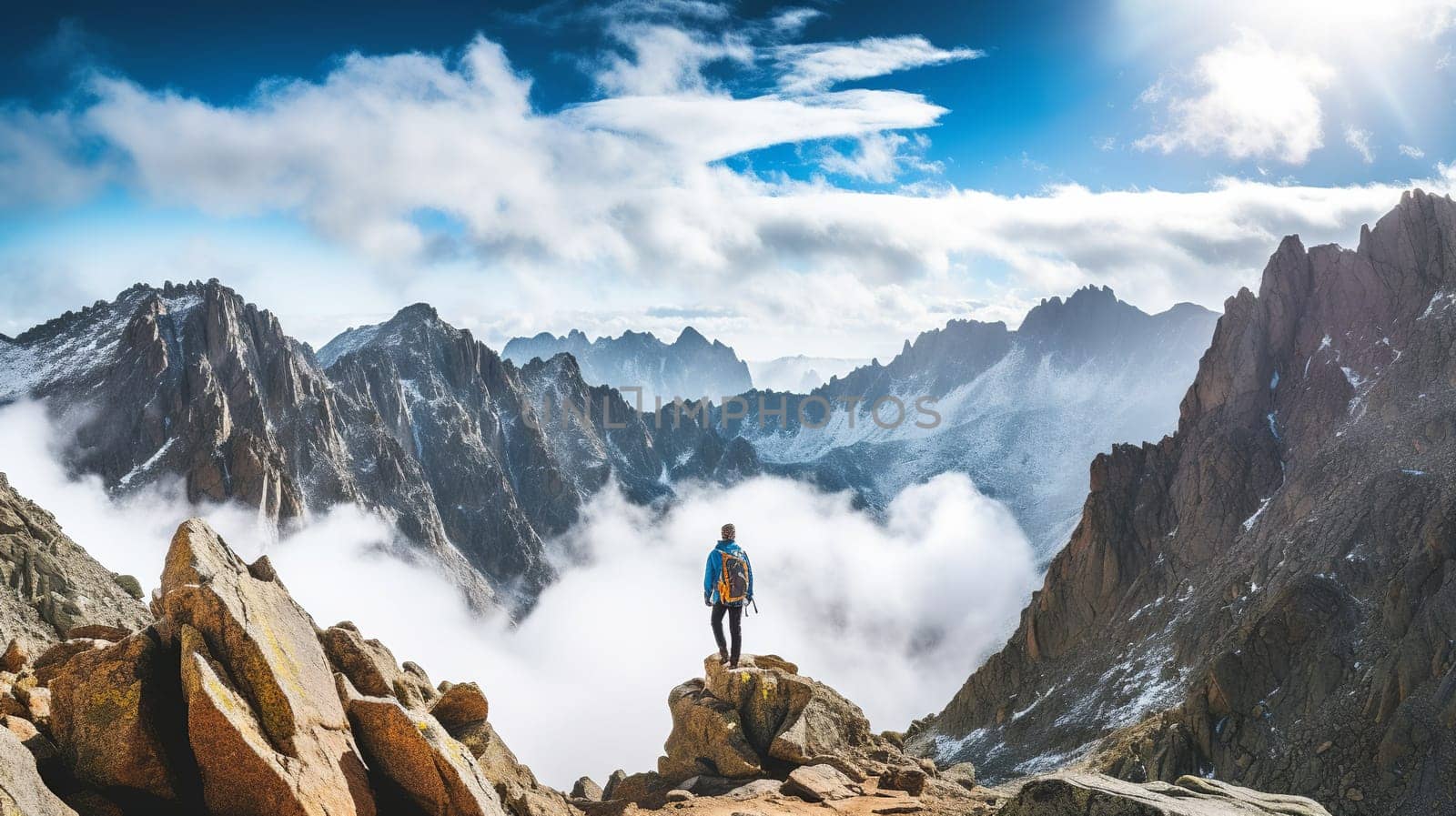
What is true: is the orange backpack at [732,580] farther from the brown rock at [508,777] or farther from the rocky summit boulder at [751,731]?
the brown rock at [508,777]

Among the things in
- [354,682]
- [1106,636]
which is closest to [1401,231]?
[1106,636]

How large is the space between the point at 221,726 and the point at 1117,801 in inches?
512

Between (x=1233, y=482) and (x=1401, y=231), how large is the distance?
3327 centimetres

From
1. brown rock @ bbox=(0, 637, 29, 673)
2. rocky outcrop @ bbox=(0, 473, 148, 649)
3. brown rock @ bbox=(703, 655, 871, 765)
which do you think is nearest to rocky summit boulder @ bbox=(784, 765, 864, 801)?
brown rock @ bbox=(703, 655, 871, 765)

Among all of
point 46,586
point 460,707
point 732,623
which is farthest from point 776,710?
point 46,586

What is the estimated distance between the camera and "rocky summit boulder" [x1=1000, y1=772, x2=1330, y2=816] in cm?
1260

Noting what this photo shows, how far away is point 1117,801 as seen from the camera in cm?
1266

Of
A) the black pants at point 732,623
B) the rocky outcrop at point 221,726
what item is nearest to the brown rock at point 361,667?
Answer: the rocky outcrop at point 221,726

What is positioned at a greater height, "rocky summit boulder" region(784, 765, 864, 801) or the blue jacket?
the blue jacket

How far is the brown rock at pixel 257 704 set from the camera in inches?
479

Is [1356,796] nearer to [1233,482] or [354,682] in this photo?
[354,682]

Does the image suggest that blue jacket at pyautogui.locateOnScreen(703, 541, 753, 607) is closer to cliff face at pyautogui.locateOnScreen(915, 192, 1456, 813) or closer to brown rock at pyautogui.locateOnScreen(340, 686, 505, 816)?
brown rock at pyautogui.locateOnScreen(340, 686, 505, 816)

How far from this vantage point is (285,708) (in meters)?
13.3

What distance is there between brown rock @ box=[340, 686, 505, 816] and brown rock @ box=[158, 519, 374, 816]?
477 mm
